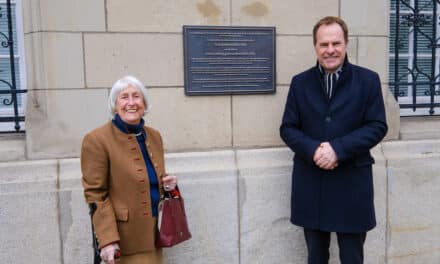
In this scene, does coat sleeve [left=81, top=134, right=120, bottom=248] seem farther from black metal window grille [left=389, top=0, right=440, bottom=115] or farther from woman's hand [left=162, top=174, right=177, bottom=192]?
black metal window grille [left=389, top=0, right=440, bottom=115]

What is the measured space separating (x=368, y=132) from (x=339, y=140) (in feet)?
0.63

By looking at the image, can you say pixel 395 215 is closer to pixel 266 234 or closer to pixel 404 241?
pixel 404 241

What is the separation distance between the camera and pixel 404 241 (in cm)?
417

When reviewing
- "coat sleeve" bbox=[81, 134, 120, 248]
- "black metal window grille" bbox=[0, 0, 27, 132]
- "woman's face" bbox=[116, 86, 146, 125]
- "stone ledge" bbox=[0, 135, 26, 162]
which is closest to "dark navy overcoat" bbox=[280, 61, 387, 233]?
"woman's face" bbox=[116, 86, 146, 125]

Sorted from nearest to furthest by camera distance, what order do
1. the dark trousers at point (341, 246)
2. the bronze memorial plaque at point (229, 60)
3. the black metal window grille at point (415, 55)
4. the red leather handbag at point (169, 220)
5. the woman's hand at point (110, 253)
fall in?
1. the woman's hand at point (110, 253)
2. the red leather handbag at point (169, 220)
3. the dark trousers at point (341, 246)
4. the bronze memorial plaque at point (229, 60)
5. the black metal window grille at point (415, 55)

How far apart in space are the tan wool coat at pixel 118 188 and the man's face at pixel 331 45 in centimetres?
129

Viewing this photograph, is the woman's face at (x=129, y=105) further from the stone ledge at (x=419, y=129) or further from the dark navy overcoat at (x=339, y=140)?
the stone ledge at (x=419, y=129)

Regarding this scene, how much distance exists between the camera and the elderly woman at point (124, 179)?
2.58 metres

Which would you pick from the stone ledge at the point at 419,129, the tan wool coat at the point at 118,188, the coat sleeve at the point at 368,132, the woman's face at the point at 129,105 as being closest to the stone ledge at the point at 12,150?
the tan wool coat at the point at 118,188

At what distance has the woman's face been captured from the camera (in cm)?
262

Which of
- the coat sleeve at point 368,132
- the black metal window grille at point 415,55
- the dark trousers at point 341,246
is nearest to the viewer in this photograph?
the coat sleeve at point 368,132

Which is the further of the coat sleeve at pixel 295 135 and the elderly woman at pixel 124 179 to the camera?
the coat sleeve at pixel 295 135

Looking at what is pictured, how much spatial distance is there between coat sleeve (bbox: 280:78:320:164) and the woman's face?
3.53 feet

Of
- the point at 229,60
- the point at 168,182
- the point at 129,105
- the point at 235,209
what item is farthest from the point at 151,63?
the point at 235,209
